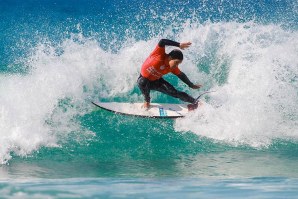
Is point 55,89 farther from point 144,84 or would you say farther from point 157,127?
point 157,127

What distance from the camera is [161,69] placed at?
8367 mm

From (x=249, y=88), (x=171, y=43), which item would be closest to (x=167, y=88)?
(x=171, y=43)

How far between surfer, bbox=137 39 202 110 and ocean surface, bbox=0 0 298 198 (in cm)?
42

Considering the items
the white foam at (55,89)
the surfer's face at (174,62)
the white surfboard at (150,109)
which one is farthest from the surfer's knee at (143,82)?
the white foam at (55,89)

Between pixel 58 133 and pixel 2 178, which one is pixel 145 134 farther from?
pixel 2 178

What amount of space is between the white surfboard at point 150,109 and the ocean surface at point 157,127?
0.40 feet

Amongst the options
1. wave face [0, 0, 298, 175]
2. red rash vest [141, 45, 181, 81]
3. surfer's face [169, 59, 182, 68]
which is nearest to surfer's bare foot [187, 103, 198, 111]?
wave face [0, 0, 298, 175]

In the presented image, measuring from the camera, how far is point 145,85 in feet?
28.3

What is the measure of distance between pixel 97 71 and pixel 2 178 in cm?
470

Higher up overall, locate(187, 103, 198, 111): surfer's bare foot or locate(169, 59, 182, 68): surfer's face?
locate(169, 59, 182, 68): surfer's face

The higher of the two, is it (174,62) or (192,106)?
(174,62)

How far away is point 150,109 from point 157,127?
1.28ft

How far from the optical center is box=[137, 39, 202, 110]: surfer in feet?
26.6

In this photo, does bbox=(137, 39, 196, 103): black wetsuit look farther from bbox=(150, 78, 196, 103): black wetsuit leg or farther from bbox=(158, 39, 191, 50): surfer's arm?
bbox=(158, 39, 191, 50): surfer's arm
